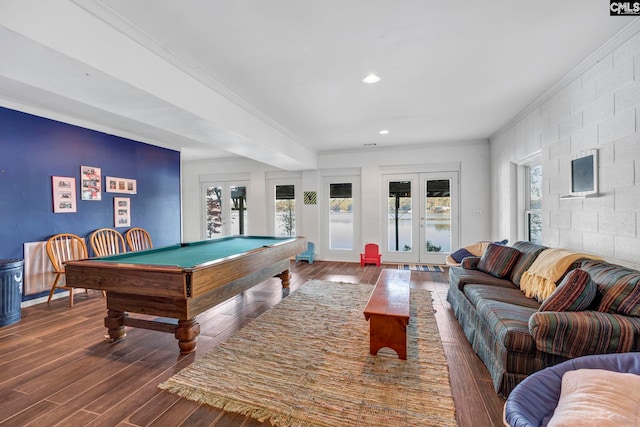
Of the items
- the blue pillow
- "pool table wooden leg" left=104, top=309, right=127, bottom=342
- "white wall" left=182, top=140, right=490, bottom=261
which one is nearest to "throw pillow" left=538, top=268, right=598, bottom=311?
the blue pillow

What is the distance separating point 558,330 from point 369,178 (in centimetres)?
510

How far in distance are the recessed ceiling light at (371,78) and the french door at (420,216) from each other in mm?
3622

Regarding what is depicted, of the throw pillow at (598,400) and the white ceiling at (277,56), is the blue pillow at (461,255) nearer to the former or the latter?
the white ceiling at (277,56)

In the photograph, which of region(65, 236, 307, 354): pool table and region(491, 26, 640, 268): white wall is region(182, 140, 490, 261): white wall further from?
region(65, 236, 307, 354): pool table

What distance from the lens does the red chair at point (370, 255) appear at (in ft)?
20.6

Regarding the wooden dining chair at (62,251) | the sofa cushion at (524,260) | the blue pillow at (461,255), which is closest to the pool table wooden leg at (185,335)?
the wooden dining chair at (62,251)

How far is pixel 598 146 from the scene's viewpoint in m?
2.59

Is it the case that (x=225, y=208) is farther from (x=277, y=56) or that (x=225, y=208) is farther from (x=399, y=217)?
(x=277, y=56)

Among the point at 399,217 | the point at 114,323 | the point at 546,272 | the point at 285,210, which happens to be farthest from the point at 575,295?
the point at 285,210

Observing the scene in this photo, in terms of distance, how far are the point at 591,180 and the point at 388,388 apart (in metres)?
2.66

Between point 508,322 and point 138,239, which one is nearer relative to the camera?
point 508,322

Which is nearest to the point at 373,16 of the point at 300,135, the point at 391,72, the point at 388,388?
the point at 391,72

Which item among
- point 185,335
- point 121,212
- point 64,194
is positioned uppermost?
point 64,194

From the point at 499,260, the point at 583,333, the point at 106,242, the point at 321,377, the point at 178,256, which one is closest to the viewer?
the point at 583,333
